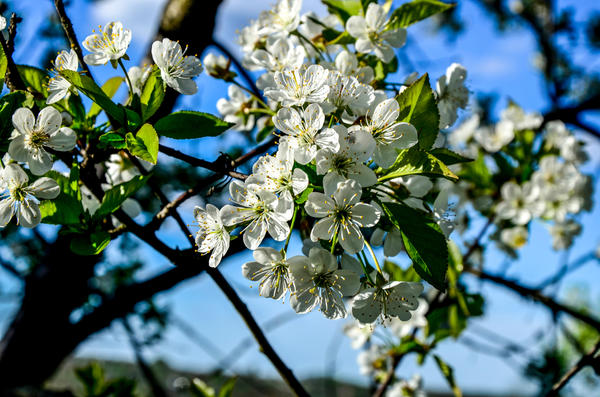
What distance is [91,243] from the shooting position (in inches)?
41.3

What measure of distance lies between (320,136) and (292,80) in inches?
7.6

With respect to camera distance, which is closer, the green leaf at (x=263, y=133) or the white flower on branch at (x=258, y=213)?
the white flower on branch at (x=258, y=213)

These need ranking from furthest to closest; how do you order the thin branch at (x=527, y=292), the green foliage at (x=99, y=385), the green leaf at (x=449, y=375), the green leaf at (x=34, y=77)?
the thin branch at (x=527, y=292) → the green foliage at (x=99, y=385) → the green leaf at (x=449, y=375) → the green leaf at (x=34, y=77)

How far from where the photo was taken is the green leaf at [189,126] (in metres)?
1.00

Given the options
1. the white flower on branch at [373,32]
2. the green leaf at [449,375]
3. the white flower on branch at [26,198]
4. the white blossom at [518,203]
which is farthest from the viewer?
the white blossom at [518,203]

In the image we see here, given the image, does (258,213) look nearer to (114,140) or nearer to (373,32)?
(114,140)

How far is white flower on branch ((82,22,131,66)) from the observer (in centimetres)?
106

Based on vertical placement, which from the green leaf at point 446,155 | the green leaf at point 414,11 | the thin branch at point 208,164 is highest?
the green leaf at point 414,11

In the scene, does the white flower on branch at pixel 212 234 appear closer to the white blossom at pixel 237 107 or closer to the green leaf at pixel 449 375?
the white blossom at pixel 237 107

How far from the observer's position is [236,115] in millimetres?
1450

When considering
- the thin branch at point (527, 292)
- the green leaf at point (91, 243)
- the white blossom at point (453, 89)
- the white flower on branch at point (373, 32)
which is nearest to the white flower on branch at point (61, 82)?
the green leaf at point (91, 243)

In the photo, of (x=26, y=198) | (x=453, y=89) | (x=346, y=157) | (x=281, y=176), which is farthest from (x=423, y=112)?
(x=26, y=198)

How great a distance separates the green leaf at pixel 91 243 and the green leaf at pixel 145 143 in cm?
24

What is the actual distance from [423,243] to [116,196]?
0.63 m
